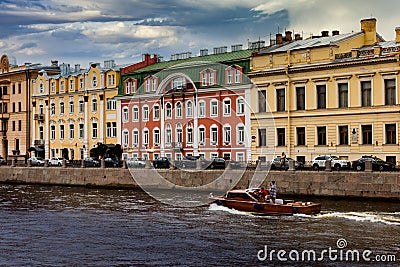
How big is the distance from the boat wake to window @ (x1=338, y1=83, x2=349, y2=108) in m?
19.8

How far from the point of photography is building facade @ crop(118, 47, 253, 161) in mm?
60344

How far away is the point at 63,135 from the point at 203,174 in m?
31.4

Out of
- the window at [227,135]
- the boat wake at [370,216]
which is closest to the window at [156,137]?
the window at [227,135]

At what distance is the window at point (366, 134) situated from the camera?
170 ft

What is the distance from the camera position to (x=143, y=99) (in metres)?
Answer: 67.6

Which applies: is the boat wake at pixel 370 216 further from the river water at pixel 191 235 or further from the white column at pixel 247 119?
the white column at pixel 247 119

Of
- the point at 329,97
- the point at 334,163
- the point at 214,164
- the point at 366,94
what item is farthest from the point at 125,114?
the point at 334,163

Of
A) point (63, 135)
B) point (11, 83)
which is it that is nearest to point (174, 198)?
point (63, 135)

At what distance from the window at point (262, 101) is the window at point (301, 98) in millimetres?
2876

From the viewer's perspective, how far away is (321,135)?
181 ft

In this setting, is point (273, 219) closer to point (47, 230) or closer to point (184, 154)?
point (47, 230)

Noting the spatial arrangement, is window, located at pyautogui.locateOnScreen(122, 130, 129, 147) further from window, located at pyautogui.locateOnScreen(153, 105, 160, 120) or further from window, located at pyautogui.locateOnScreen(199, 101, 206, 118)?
window, located at pyautogui.locateOnScreen(199, 101, 206, 118)

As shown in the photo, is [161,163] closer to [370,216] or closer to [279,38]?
[279,38]

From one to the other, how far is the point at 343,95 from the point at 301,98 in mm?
3811
